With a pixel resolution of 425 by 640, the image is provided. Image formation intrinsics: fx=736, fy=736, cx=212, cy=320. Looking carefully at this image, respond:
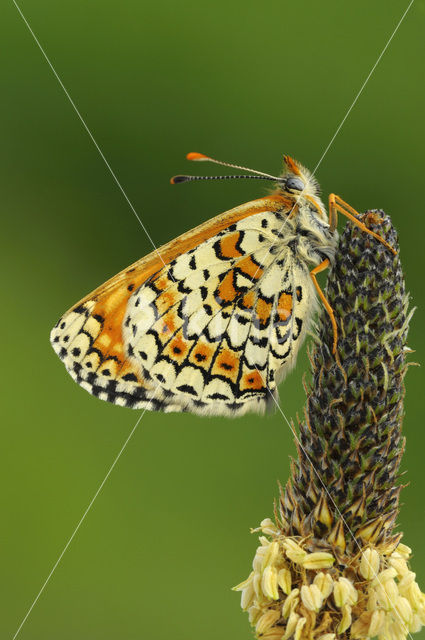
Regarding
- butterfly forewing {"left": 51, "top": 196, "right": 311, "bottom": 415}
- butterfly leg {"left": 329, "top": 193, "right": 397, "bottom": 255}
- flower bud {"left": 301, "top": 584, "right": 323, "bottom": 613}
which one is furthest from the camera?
butterfly forewing {"left": 51, "top": 196, "right": 311, "bottom": 415}

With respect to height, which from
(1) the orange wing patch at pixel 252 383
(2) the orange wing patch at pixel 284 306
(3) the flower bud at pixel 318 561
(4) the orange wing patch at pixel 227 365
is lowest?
(3) the flower bud at pixel 318 561

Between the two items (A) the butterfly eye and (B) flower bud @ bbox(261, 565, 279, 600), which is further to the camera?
(A) the butterfly eye

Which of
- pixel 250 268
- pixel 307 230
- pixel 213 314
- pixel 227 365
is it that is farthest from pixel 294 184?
pixel 227 365

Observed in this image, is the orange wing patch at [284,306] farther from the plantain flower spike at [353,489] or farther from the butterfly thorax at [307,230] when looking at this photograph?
the plantain flower spike at [353,489]

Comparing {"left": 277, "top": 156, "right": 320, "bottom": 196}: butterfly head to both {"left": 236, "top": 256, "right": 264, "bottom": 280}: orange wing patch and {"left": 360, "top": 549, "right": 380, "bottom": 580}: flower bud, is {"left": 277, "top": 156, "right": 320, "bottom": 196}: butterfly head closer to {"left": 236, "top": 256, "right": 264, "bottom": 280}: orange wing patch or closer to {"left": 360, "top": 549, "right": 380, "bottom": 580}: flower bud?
{"left": 236, "top": 256, "right": 264, "bottom": 280}: orange wing patch

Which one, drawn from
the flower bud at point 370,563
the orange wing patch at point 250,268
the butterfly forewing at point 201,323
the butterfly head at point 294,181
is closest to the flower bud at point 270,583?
the flower bud at point 370,563

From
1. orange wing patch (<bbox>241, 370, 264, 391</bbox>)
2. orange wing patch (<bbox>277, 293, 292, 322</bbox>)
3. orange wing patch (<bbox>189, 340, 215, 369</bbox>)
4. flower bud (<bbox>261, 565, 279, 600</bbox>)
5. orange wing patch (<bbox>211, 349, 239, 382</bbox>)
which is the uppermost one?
orange wing patch (<bbox>277, 293, 292, 322</bbox>)

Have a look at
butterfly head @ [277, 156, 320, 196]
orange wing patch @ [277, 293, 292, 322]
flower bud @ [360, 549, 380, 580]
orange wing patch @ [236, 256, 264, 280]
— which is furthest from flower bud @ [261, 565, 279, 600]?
butterfly head @ [277, 156, 320, 196]
